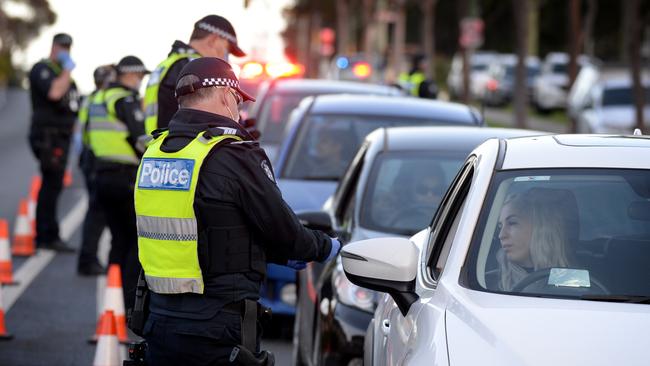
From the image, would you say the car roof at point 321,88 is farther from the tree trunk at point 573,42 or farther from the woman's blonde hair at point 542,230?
the tree trunk at point 573,42

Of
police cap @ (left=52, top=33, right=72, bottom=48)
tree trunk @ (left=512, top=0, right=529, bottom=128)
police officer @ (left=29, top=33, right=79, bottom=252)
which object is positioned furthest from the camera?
tree trunk @ (left=512, top=0, right=529, bottom=128)

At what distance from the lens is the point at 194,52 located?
8445 millimetres

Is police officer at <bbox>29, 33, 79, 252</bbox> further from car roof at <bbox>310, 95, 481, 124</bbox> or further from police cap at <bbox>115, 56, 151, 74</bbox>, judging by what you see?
car roof at <bbox>310, 95, 481, 124</bbox>

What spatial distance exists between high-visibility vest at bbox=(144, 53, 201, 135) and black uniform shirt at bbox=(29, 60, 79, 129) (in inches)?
223

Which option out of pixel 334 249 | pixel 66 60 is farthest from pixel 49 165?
pixel 334 249

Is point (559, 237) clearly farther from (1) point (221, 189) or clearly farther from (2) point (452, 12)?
(2) point (452, 12)

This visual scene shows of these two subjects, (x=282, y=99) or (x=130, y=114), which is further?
(x=282, y=99)

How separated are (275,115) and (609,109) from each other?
15802 mm

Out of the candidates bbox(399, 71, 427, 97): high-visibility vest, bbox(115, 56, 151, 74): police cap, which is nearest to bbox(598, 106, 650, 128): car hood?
bbox(399, 71, 427, 97): high-visibility vest

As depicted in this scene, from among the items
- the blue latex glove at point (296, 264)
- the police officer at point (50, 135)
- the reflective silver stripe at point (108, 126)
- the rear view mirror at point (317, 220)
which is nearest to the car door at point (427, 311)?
the blue latex glove at point (296, 264)

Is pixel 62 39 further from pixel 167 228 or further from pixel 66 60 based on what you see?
pixel 167 228

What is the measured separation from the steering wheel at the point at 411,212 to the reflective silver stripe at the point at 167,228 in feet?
10.5

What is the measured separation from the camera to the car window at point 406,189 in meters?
8.38

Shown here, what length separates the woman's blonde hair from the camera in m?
4.91
